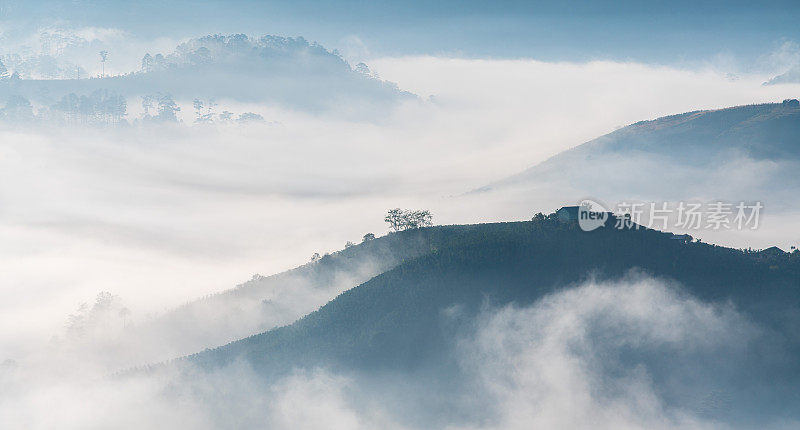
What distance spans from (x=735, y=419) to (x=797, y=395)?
43.6 feet

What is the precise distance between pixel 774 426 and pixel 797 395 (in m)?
8.84

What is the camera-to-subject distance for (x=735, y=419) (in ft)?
656

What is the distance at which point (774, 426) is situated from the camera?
644ft

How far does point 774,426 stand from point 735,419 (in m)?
7.42
